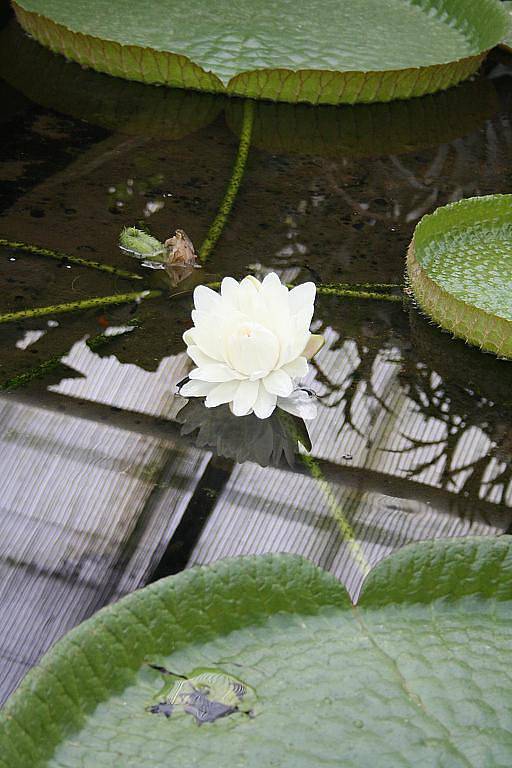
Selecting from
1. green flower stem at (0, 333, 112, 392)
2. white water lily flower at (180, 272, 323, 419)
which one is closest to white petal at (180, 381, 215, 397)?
white water lily flower at (180, 272, 323, 419)

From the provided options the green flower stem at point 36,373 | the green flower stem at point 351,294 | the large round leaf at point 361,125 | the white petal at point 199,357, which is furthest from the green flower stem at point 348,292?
the large round leaf at point 361,125

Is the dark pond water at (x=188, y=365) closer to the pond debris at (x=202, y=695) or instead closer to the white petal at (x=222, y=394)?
the white petal at (x=222, y=394)

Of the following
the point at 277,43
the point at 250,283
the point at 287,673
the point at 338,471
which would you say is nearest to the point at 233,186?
the point at 277,43

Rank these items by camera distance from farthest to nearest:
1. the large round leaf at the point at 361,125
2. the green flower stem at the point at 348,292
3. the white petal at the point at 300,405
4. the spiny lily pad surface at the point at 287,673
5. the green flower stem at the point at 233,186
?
1. the large round leaf at the point at 361,125
2. the green flower stem at the point at 233,186
3. the green flower stem at the point at 348,292
4. the white petal at the point at 300,405
5. the spiny lily pad surface at the point at 287,673

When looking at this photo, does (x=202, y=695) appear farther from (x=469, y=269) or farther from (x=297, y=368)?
(x=469, y=269)

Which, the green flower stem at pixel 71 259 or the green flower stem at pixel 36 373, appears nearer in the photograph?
the green flower stem at pixel 36 373

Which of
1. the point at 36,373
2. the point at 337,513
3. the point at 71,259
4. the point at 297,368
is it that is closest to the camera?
the point at 337,513

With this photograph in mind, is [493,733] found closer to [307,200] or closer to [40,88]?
[307,200]

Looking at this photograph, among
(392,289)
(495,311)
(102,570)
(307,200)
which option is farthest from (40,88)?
(102,570)
